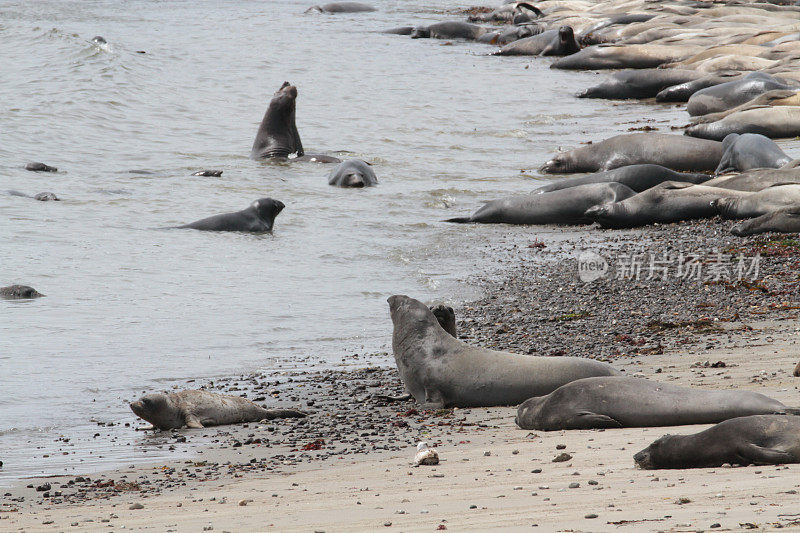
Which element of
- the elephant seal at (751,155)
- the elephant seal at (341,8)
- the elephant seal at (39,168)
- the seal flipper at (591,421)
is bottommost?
the elephant seal at (39,168)

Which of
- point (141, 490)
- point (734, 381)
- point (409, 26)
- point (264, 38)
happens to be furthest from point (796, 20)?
point (141, 490)

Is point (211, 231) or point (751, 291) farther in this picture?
point (211, 231)

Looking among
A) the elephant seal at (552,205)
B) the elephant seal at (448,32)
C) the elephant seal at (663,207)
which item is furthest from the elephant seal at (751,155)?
the elephant seal at (448,32)

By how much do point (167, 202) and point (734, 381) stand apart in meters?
9.01

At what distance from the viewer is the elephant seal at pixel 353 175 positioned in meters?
13.6

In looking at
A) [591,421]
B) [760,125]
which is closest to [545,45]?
[760,125]

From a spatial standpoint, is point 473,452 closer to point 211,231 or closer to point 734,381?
point 734,381

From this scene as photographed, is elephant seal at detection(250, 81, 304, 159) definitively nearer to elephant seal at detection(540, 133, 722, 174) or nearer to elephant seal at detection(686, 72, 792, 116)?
elephant seal at detection(540, 133, 722, 174)

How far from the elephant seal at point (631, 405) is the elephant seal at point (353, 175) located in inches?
345

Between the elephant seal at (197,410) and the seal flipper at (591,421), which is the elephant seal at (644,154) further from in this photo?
the seal flipper at (591,421)

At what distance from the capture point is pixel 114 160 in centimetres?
1590

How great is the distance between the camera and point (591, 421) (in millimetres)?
4750

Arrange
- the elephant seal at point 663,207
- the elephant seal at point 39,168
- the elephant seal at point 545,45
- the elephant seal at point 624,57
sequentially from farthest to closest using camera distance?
1. the elephant seal at point 545,45
2. the elephant seal at point 624,57
3. the elephant seal at point 39,168
4. the elephant seal at point 663,207

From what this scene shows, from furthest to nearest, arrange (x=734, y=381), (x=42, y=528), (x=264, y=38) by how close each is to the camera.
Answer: (x=264, y=38)
(x=734, y=381)
(x=42, y=528)
